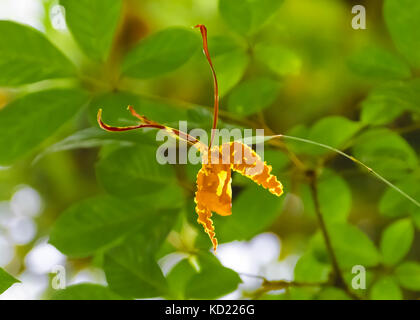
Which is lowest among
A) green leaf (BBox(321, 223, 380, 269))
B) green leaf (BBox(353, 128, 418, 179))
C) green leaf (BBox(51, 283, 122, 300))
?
green leaf (BBox(51, 283, 122, 300))

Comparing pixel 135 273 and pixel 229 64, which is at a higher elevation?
pixel 229 64

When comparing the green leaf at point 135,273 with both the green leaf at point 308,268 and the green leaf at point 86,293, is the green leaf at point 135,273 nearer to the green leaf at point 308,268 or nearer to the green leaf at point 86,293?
the green leaf at point 86,293

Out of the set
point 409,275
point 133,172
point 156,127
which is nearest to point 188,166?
point 133,172

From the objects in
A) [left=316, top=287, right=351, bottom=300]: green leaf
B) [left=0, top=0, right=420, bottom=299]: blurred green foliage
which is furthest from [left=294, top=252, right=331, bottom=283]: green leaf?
[left=316, top=287, right=351, bottom=300]: green leaf

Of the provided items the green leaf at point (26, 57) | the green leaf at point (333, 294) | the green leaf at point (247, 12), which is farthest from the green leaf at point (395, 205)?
the green leaf at point (26, 57)

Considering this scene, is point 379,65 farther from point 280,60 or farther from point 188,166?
point 188,166

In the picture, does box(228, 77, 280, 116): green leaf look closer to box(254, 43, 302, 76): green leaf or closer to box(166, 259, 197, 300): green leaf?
box(254, 43, 302, 76): green leaf
